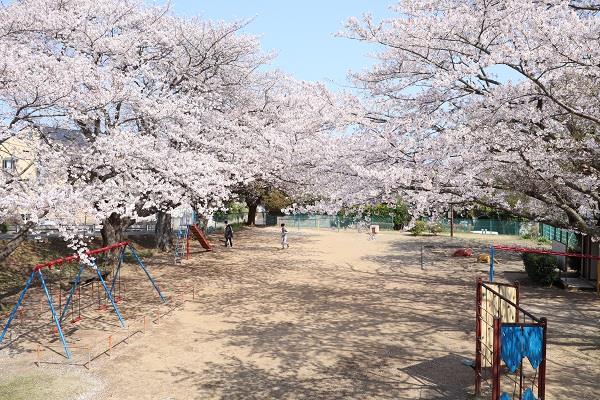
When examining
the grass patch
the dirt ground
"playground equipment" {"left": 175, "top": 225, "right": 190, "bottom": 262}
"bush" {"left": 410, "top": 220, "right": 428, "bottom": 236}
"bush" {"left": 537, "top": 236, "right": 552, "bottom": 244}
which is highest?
"bush" {"left": 410, "top": 220, "right": 428, "bottom": 236}

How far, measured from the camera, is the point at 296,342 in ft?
31.7

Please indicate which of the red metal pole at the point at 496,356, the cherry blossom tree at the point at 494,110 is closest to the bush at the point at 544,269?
the cherry blossom tree at the point at 494,110

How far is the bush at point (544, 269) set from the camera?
1570 centimetres

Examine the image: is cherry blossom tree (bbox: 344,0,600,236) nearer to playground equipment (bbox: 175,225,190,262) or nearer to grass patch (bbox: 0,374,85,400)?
grass patch (bbox: 0,374,85,400)

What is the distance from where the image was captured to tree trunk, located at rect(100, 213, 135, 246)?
17.1m

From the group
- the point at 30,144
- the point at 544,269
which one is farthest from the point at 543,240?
the point at 30,144

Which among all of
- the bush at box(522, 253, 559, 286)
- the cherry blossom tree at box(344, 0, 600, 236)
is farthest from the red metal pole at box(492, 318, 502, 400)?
the bush at box(522, 253, 559, 286)

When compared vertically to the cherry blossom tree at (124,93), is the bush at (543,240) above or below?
below

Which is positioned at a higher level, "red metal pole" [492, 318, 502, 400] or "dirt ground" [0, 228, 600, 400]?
"red metal pole" [492, 318, 502, 400]

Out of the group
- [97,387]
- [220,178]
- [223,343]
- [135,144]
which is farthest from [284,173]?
[97,387]

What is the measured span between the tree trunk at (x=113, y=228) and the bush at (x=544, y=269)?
13.6 meters

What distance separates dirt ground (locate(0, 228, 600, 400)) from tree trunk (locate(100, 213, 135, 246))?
1.52m

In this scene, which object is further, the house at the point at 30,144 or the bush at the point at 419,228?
the bush at the point at 419,228

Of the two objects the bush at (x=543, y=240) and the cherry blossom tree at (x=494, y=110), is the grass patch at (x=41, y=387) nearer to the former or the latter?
the cherry blossom tree at (x=494, y=110)
